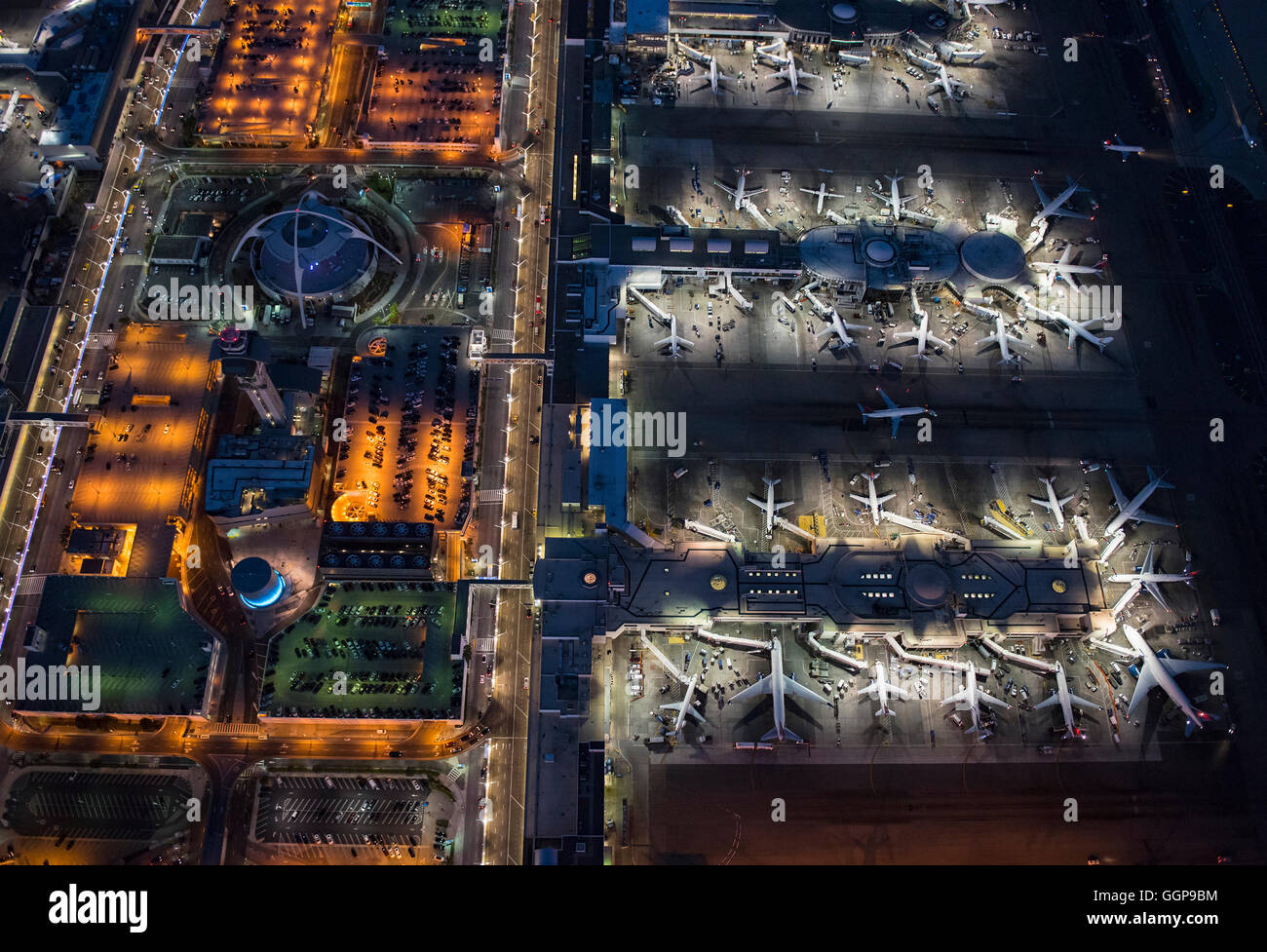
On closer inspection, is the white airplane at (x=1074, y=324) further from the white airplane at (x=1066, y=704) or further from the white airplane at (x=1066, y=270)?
the white airplane at (x=1066, y=704)

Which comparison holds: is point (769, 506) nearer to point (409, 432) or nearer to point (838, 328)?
point (838, 328)

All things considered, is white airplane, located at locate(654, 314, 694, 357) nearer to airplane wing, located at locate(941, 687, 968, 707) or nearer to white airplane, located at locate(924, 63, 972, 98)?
airplane wing, located at locate(941, 687, 968, 707)

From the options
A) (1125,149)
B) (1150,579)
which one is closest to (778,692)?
(1150,579)

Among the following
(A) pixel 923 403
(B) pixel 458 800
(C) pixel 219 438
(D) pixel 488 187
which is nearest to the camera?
(B) pixel 458 800

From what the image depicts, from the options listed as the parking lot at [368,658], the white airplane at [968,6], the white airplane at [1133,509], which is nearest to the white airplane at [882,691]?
the white airplane at [1133,509]

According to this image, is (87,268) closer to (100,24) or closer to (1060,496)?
(100,24)

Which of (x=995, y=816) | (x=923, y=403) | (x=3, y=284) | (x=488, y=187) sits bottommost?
(x=995, y=816)

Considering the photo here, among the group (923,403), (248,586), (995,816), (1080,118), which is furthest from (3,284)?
(1080,118)
